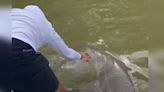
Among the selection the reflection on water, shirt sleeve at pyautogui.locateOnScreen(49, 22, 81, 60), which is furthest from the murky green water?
shirt sleeve at pyautogui.locateOnScreen(49, 22, 81, 60)

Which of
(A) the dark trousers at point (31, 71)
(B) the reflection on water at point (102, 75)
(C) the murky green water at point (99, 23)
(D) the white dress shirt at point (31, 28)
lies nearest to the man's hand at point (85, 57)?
(B) the reflection on water at point (102, 75)

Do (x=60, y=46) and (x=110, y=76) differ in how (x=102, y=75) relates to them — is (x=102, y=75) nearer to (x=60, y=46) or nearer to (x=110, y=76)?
(x=110, y=76)

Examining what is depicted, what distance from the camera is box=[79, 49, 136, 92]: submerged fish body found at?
237 centimetres

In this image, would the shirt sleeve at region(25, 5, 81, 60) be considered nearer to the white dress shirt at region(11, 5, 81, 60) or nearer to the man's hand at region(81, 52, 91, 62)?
the white dress shirt at region(11, 5, 81, 60)

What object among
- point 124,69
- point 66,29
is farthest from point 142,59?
point 66,29

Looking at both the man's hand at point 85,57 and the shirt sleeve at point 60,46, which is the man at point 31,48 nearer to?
the shirt sleeve at point 60,46

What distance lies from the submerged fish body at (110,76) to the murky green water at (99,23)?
0.67m

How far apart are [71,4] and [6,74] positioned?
3.76 metres

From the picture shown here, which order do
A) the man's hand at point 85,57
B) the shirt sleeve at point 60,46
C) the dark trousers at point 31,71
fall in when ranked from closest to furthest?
the dark trousers at point 31,71 → the shirt sleeve at point 60,46 → the man's hand at point 85,57

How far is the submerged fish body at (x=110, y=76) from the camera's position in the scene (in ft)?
7.78

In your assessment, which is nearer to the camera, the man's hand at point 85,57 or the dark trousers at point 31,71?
the dark trousers at point 31,71

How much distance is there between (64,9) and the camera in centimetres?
409

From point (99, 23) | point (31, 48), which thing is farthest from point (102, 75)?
point (99, 23)

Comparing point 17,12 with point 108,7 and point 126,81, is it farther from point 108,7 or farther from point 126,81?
point 108,7
